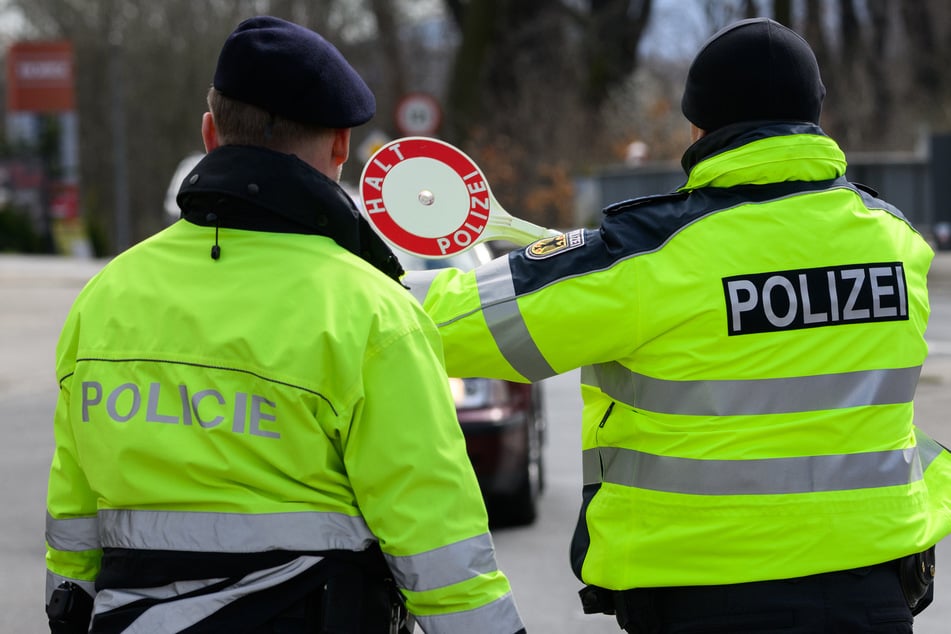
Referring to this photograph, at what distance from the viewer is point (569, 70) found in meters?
28.8

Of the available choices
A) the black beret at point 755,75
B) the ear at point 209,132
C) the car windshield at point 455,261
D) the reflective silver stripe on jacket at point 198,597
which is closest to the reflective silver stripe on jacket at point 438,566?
the reflective silver stripe on jacket at point 198,597

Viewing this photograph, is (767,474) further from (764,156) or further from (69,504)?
(69,504)

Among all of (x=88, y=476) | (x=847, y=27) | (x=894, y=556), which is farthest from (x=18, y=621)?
(x=847, y=27)

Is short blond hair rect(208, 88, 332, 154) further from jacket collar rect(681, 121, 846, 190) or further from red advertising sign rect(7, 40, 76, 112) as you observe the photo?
red advertising sign rect(7, 40, 76, 112)

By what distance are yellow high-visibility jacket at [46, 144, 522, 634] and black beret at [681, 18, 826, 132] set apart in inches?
31.2

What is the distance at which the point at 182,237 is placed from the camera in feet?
7.45

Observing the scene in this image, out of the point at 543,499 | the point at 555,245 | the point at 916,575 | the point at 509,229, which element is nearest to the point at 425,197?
the point at 509,229

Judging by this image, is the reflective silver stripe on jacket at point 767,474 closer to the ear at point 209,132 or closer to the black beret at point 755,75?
the black beret at point 755,75

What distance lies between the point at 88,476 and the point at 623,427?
972 millimetres

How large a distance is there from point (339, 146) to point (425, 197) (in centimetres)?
66

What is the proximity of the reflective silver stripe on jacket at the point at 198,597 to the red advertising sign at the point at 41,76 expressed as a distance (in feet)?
125

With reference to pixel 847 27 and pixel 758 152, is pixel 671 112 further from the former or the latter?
pixel 758 152

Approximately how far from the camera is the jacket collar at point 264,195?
2.21 meters

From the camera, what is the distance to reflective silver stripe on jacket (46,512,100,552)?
92.2 inches
